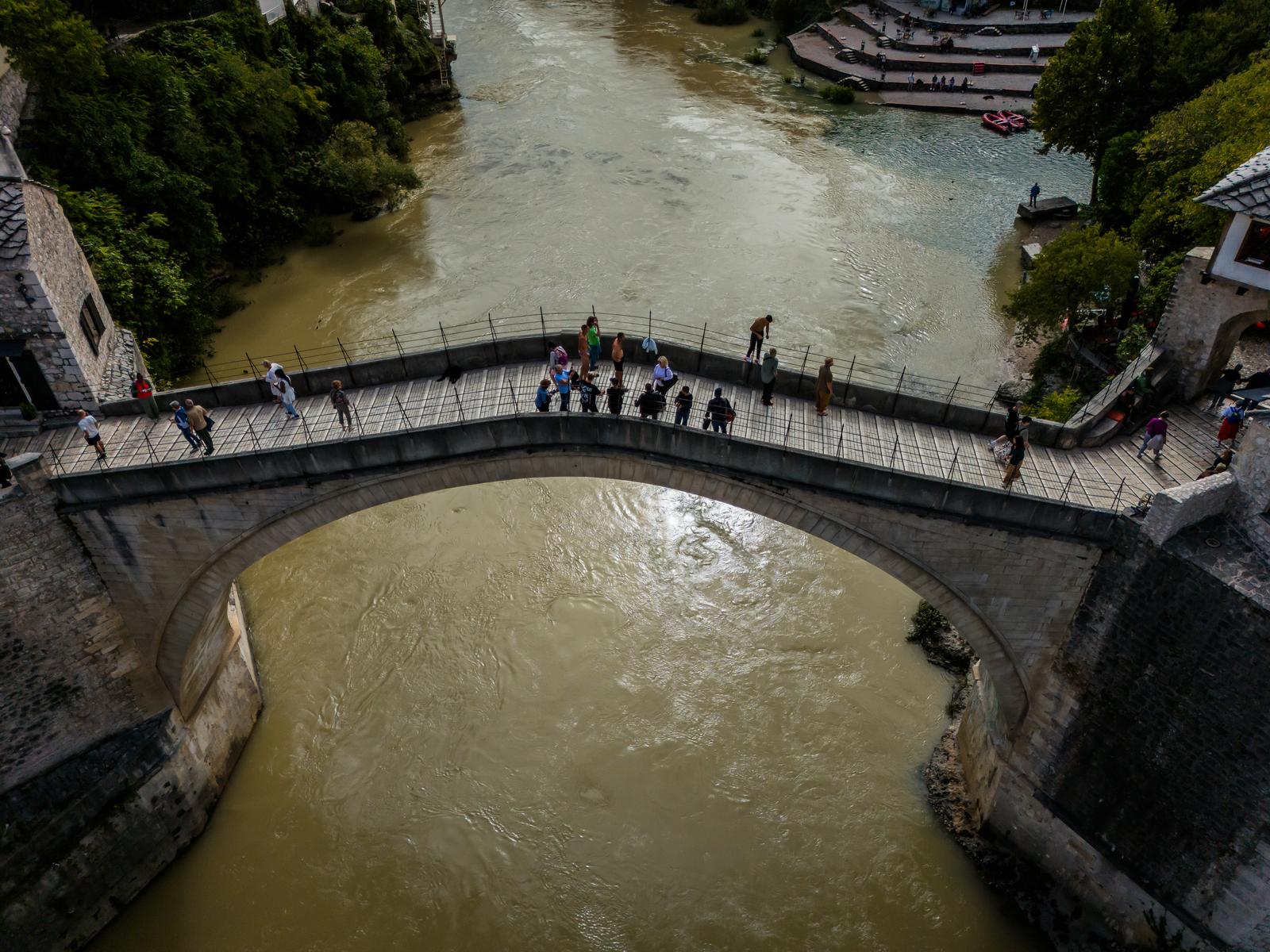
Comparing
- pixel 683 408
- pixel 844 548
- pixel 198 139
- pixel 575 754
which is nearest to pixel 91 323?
pixel 683 408

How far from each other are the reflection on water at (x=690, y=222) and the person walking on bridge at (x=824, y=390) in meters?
14.1

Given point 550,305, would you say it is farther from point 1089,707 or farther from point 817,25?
point 817,25

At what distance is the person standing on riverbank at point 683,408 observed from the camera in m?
15.1

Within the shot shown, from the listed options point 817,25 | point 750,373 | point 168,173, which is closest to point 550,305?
point 168,173

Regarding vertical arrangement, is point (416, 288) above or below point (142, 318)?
below

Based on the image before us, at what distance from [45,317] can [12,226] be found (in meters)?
1.46

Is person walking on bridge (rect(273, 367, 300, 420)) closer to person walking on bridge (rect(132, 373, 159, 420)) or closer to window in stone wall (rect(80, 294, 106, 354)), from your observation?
person walking on bridge (rect(132, 373, 159, 420))

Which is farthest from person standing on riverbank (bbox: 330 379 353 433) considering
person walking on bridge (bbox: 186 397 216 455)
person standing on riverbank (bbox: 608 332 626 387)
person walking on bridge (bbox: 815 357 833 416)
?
person walking on bridge (bbox: 815 357 833 416)

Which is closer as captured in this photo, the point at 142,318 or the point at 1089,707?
the point at 1089,707

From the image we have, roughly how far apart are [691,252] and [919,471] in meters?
21.7

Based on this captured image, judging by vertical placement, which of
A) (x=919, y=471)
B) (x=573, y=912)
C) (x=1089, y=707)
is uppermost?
(x=919, y=471)

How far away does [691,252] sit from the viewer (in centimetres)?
3531

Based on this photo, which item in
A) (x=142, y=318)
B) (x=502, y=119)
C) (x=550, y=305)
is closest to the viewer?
(x=142, y=318)

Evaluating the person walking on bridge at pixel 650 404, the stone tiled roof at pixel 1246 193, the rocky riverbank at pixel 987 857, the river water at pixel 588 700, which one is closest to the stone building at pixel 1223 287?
the stone tiled roof at pixel 1246 193
